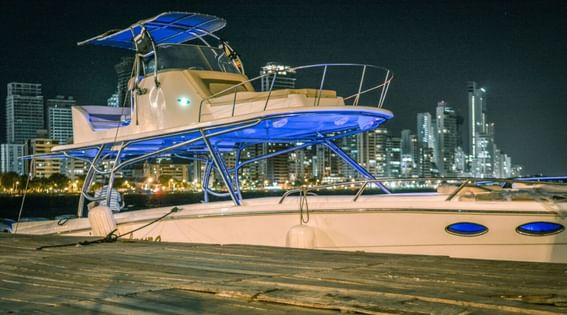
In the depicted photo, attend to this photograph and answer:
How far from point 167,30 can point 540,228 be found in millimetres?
7894

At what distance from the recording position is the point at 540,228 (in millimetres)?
8547

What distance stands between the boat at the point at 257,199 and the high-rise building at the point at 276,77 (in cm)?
15

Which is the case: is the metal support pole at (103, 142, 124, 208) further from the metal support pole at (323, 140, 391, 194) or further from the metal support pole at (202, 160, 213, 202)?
the metal support pole at (323, 140, 391, 194)

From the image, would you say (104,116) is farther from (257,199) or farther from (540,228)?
(540,228)

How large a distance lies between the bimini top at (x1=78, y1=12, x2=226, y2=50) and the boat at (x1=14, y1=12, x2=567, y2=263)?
0.08 feet

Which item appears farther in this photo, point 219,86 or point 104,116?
point 104,116

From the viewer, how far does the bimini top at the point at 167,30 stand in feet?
42.8

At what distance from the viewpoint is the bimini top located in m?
13.0

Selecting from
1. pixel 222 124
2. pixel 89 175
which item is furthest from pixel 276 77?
pixel 89 175

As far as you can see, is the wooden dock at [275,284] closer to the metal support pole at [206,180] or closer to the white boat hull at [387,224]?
the white boat hull at [387,224]

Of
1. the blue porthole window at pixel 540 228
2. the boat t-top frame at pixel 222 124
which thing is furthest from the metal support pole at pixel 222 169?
the blue porthole window at pixel 540 228

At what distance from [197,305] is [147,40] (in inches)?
371

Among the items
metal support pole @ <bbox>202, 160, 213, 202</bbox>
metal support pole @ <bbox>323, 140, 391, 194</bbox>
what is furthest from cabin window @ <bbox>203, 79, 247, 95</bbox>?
metal support pole @ <bbox>202, 160, 213, 202</bbox>

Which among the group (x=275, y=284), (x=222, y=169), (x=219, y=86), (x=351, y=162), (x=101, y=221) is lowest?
(x=275, y=284)
